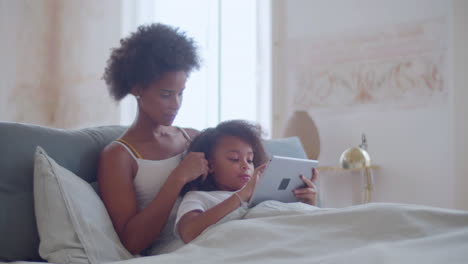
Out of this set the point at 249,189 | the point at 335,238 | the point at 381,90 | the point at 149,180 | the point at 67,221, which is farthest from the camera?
the point at 381,90

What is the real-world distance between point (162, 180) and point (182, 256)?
53 centimetres

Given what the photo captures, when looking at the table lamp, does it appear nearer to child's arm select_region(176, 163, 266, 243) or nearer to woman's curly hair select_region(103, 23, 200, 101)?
woman's curly hair select_region(103, 23, 200, 101)

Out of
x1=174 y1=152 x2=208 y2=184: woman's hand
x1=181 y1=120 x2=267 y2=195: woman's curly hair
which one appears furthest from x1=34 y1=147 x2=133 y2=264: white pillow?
x1=181 y1=120 x2=267 y2=195: woman's curly hair

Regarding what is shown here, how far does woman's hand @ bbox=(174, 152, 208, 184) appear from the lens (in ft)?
4.97

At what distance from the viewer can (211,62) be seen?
4.07 m

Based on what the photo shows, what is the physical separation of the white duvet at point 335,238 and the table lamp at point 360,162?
1734 millimetres

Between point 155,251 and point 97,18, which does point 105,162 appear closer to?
point 155,251

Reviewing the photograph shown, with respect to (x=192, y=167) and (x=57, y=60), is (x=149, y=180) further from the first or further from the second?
(x=57, y=60)

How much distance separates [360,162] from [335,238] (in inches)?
74.0

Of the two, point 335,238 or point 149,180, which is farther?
point 149,180

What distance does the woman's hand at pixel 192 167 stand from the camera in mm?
1515

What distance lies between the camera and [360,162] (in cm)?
296

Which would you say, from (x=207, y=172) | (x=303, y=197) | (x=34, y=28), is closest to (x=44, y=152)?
(x=207, y=172)

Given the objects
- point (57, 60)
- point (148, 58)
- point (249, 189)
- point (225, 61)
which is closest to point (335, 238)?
point (249, 189)
